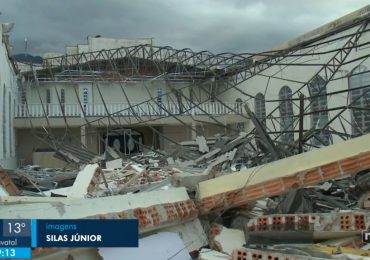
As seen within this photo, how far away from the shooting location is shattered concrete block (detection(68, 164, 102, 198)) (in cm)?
851

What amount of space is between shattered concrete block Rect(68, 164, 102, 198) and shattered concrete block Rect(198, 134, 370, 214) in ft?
8.67

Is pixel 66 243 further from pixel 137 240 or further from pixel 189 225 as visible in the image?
pixel 189 225

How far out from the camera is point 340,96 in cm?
2066

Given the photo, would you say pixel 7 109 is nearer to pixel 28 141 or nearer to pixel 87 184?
pixel 28 141

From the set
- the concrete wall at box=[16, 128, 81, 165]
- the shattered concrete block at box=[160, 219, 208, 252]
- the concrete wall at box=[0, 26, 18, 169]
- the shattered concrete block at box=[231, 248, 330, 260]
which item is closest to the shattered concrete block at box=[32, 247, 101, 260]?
the shattered concrete block at box=[160, 219, 208, 252]

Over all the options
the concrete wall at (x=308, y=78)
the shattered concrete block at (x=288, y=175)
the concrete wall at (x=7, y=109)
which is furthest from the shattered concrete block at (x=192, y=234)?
the concrete wall at (x=7, y=109)

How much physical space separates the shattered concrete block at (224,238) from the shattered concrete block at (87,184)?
2.75m

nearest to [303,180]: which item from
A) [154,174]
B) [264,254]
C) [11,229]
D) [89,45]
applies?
[264,254]

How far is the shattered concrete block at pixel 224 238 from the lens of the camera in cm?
616

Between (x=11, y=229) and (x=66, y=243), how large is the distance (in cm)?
60

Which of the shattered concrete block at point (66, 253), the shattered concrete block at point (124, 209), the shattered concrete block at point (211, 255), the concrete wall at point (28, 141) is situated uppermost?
the concrete wall at point (28, 141)
